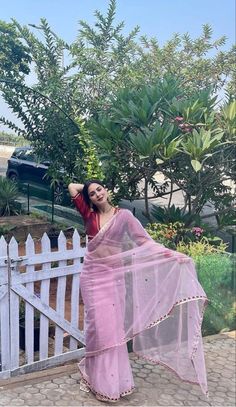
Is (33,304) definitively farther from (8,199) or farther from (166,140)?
(8,199)

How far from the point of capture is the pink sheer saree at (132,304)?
13.0ft

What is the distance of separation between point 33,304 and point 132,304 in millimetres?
911

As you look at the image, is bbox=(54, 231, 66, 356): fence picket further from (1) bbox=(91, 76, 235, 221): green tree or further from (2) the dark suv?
(2) the dark suv

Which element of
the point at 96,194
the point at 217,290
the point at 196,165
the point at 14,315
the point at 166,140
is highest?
the point at 166,140

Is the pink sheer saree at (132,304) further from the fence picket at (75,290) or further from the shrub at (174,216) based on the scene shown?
the shrub at (174,216)

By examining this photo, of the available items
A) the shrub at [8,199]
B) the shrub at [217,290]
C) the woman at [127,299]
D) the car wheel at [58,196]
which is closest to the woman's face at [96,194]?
the woman at [127,299]

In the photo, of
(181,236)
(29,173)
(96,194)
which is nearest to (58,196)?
(181,236)

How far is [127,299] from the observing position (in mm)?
4094

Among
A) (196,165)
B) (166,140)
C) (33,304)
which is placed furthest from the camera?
(166,140)

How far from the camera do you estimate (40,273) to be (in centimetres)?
433

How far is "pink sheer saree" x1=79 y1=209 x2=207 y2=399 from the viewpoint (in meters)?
3.97

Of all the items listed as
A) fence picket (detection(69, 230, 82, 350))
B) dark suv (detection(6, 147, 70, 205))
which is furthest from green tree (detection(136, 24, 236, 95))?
fence picket (detection(69, 230, 82, 350))

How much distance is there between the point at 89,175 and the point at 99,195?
3.03 metres

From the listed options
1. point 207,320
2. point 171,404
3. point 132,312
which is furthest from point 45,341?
point 207,320
